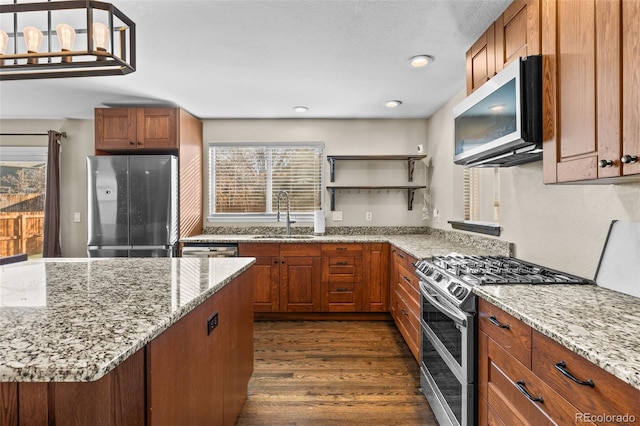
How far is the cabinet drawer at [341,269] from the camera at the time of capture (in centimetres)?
362

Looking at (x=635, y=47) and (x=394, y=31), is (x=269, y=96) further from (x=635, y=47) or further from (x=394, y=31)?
(x=635, y=47)

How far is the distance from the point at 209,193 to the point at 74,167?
5.81ft

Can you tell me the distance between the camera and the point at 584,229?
5.41 feet

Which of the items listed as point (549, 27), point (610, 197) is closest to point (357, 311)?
point (610, 197)

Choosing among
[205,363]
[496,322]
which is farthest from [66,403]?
[496,322]

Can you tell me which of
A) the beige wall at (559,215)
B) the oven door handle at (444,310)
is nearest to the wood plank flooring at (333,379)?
the oven door handle at (444,310)

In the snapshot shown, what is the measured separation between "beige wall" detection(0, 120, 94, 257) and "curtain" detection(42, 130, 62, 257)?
17cm

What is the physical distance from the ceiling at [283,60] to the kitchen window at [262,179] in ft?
1.49

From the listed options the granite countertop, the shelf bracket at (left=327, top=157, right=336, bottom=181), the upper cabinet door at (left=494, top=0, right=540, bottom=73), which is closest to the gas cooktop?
the granite countertop

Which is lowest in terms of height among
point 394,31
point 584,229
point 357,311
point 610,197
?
point 357,311

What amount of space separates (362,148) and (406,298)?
2.08 metres

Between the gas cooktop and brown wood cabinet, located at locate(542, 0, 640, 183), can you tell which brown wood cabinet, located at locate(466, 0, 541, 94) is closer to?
brown wood cabinet, located at locate(542, 0, 640, 183)

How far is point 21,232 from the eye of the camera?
432 centimetres

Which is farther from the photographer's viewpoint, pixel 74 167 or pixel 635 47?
pixel 74 167
